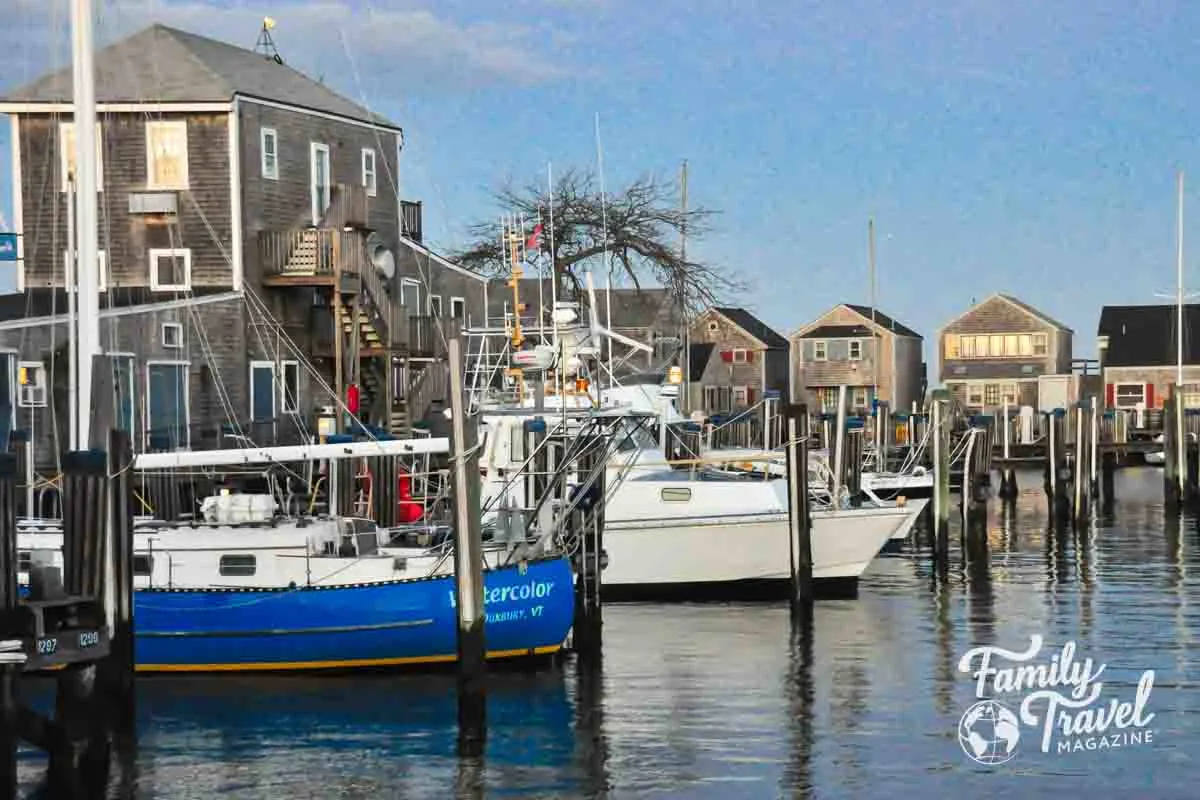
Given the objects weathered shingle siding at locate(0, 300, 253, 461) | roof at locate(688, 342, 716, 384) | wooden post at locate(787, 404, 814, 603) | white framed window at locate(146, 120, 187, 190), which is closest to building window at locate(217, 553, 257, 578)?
wooden post at locate(787, 404, 814, 603)

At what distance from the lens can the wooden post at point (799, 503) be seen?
31.0 metres

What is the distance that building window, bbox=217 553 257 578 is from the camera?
2573cm

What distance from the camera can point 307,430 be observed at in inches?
1785

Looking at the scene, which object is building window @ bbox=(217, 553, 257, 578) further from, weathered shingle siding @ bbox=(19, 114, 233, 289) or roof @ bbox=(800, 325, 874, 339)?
roof @ bbox=(800, 325, 874, 339)

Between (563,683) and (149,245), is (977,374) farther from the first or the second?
(563,683)

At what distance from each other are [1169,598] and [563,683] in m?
14.4

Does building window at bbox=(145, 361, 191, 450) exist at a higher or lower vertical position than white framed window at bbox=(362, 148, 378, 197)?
lower

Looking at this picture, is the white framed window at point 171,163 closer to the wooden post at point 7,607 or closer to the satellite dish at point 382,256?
the satellite dish at point 382,256

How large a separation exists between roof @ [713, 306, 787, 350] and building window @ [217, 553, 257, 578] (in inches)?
3220

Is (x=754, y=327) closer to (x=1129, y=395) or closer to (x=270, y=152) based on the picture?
(x=1129, y=395)

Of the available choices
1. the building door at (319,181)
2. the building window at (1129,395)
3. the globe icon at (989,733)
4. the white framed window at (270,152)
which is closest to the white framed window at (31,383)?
the white framed window at (270,152)

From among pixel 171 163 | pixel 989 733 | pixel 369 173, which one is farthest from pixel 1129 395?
pixel 989 733

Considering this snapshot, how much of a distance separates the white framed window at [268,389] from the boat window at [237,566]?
1816 centimetres

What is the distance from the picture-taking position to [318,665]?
25703 millimetres
